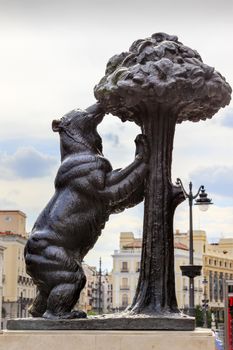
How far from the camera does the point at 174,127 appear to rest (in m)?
8.10

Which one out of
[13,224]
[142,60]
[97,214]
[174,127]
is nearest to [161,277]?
[97,214]

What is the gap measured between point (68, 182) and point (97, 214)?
1.49 feet

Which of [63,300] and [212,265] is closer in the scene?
[63,300]

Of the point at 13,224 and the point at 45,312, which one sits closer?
the point at 45,312

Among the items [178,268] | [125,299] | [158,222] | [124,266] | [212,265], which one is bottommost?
[125,299]

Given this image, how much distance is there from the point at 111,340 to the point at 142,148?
2200 mm

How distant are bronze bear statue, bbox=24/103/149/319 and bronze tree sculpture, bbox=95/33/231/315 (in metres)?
0.25

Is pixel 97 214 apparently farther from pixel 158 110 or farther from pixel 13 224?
pixel 13 224

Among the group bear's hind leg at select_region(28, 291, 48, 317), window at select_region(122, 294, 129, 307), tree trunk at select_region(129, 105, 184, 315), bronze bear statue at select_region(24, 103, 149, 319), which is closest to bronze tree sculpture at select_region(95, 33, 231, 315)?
tree trunk at select_region(129, 105, 184, 315)

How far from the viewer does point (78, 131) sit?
7.82 meters

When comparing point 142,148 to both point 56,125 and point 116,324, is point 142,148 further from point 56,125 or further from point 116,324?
point 116,324

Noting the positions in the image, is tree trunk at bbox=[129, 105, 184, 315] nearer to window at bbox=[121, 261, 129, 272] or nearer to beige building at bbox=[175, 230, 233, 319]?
window at bbox=[121, 261, 129, 272]

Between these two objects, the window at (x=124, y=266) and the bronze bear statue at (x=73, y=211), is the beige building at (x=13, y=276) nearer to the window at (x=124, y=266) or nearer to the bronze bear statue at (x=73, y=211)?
the window at (x=124, y=266)

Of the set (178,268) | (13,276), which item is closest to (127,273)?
(178,268)
